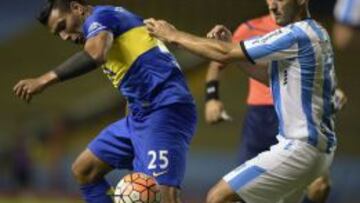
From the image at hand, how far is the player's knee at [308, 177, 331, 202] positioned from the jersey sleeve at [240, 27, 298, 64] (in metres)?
2.21

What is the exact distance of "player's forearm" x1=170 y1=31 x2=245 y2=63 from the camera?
248 inches

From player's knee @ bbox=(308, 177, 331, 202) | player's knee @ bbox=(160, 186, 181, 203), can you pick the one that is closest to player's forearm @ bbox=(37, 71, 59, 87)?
player's knee @ bbox=(160, 186, 181, 203)

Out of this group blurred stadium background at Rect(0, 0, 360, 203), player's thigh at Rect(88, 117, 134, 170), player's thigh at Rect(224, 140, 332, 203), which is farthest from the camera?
blurred stadium background at Rect(0, 0, 360, 203)

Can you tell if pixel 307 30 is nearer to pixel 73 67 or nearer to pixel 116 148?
pixel 73 67

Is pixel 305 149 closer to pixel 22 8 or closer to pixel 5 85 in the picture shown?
pixel 5 85

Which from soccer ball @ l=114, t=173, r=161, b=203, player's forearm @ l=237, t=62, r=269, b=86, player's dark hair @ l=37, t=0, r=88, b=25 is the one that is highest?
player's dark hair @ l=37, t=0, r=88, b=25

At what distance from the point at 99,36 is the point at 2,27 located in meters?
14.2

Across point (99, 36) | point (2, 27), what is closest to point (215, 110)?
point (99, 36)

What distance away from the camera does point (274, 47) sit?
20.3ft

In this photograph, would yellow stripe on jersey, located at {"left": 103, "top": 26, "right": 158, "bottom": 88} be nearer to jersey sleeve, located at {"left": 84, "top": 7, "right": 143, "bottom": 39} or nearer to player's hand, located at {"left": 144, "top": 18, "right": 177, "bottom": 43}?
jersey sleeve, located at {"left": 84, "top": 7, "right": 143, "bottom": 39}

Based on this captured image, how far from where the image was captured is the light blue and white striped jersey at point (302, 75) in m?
6.20

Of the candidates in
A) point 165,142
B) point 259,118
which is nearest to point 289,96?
point 165,142

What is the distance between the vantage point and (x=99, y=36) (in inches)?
257

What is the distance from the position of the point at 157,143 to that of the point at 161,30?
83 centimetres
